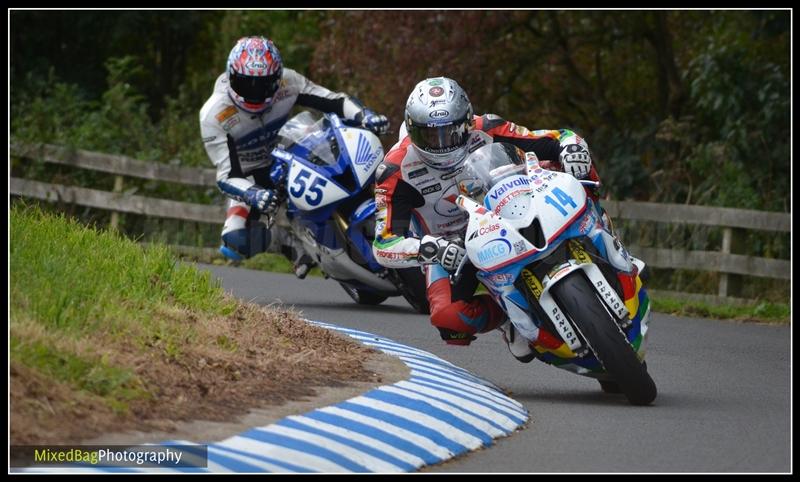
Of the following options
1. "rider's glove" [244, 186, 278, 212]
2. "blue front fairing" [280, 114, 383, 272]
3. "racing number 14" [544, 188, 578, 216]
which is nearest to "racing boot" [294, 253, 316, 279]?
"blue front fairing" [280, 114, 383, 272]

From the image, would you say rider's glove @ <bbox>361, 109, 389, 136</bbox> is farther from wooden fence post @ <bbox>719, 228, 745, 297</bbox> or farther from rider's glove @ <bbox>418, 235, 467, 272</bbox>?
wooden fence post @ <bbox>719, 228, 745, 297</bbox>

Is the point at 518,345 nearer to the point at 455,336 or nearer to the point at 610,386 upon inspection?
the point at 455,336

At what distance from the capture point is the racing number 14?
868 cm

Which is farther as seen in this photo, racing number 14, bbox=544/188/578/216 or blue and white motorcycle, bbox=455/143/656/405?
racing number 14, bbox=544/188/578/216

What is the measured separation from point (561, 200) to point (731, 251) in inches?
330

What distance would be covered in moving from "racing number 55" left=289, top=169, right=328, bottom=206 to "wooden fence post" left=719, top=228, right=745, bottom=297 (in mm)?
5363

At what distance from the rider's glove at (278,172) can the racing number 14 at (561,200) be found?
4941mm

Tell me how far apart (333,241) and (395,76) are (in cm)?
794

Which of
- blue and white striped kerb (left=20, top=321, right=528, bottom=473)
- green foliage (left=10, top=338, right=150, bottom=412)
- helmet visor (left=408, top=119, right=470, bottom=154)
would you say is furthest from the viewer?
helmet visor (left=408, top=119, right=470, bottom=154)

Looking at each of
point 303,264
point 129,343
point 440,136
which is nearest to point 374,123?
point 303,264

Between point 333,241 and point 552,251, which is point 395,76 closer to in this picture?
point 333,241

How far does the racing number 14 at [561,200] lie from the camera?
8.68m

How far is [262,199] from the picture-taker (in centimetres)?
1341

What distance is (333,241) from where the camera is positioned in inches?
527
